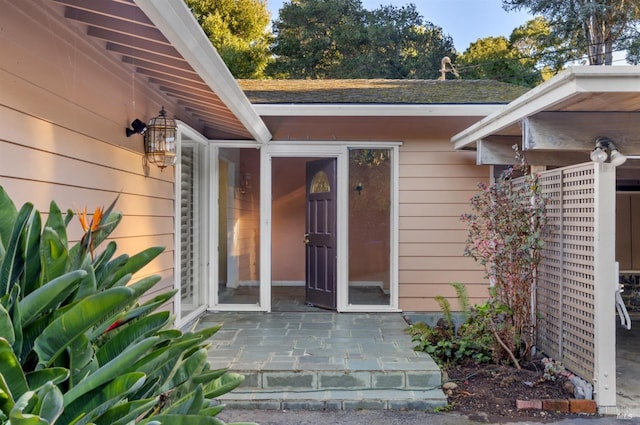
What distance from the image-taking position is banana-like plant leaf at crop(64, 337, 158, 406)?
1.24 meters

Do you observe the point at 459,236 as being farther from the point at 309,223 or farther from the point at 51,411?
the point at 51,411

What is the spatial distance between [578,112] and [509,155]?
46.3 inches

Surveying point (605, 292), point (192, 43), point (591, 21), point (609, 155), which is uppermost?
point (591, 21)

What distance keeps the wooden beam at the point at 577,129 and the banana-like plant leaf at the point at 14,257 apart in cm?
338

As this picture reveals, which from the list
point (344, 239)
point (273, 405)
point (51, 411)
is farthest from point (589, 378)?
point (51, 411)

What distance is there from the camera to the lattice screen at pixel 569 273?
3.41m

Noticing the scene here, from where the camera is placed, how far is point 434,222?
5730 mm

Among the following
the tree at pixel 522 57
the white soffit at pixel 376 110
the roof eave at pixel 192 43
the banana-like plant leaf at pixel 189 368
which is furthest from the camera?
the tree at pixel 522 57

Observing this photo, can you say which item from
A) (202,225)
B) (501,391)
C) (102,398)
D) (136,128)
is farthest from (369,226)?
(102,398)

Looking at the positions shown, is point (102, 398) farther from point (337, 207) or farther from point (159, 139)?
point (337, 207)

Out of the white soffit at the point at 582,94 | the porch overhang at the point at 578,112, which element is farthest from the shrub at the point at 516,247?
the white soffit at the point at 582,94

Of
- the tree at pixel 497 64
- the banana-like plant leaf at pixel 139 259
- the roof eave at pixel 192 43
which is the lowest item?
the banana-like plant leaf at pixel 139 259

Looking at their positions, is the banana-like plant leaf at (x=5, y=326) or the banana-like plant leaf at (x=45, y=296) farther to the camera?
the banana-like plant leaf at (x=45, y=296)

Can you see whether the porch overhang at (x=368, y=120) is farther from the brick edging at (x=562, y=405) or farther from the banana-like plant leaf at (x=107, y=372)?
the banana-like plant leaf at (x=107, y=372)
